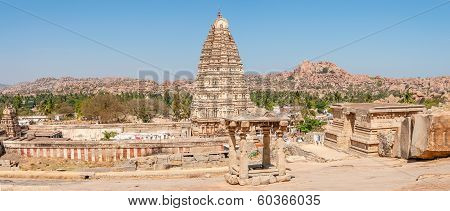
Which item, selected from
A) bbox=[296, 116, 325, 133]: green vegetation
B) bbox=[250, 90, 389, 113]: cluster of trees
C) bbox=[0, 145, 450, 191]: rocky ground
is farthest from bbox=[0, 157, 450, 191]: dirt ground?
bbox=[250, 90, 389, 113]: cluster of trees

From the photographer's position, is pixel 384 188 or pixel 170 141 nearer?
pixel 384 188

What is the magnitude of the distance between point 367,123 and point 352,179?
19.2 feet

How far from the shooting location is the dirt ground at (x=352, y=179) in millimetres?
10039

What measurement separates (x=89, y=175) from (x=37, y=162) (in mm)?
15227

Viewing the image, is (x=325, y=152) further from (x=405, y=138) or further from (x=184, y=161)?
(x=184, y=161)

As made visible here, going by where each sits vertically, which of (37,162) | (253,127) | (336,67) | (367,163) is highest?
(336,67)

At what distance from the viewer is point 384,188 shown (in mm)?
9641

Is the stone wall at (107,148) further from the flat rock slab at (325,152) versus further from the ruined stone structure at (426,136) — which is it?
the ruined stone structure at (426,136)

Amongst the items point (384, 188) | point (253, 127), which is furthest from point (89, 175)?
point (384, 188)

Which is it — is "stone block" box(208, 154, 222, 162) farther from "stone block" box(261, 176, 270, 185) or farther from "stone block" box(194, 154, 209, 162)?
"stone block" box(261, 176, 270, 185)

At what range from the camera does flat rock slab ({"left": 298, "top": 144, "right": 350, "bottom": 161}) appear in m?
17.3

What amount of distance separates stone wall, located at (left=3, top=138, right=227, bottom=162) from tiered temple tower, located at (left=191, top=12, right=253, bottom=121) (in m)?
7.33

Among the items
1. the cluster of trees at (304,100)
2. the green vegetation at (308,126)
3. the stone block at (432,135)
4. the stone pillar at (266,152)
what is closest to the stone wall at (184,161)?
the stone pillar at (266,152)
